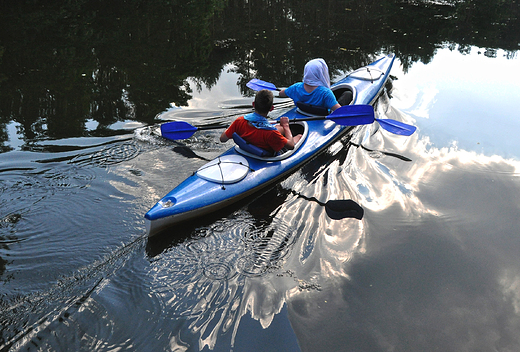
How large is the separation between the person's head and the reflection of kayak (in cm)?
55

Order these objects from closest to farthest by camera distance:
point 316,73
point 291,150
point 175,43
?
1. point 291,150
2. point 316,73
3. point 175,43

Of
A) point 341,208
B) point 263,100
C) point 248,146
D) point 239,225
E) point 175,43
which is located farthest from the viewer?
point 175,43

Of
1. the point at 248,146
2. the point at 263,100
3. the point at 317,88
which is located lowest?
the point at 248,146

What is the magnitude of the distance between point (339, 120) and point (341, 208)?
1.49 m

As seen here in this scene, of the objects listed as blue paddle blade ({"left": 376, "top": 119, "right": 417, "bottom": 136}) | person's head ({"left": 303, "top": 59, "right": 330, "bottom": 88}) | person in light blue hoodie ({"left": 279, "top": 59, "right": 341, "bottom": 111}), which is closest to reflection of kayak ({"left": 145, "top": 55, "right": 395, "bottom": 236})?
person in light blue hoodie ({"left": 279, "top": 59, "right": 341, "bottom": 111})

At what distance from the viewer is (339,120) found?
5.41 metres

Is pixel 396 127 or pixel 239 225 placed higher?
pixel 396 127

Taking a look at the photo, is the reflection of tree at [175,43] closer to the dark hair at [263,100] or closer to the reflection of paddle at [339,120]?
the reflection of paddle at [339,120]

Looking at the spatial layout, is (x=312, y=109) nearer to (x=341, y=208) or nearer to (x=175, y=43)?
(x=341, y=208)

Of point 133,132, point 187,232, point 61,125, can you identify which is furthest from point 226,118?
point 187,232

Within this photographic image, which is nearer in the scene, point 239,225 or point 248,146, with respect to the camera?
point 239,225

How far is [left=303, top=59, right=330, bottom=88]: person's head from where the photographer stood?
559 cm

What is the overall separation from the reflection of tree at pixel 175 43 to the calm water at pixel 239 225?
85 mm

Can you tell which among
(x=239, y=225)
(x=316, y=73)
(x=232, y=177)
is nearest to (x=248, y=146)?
(x=232, y=177)
